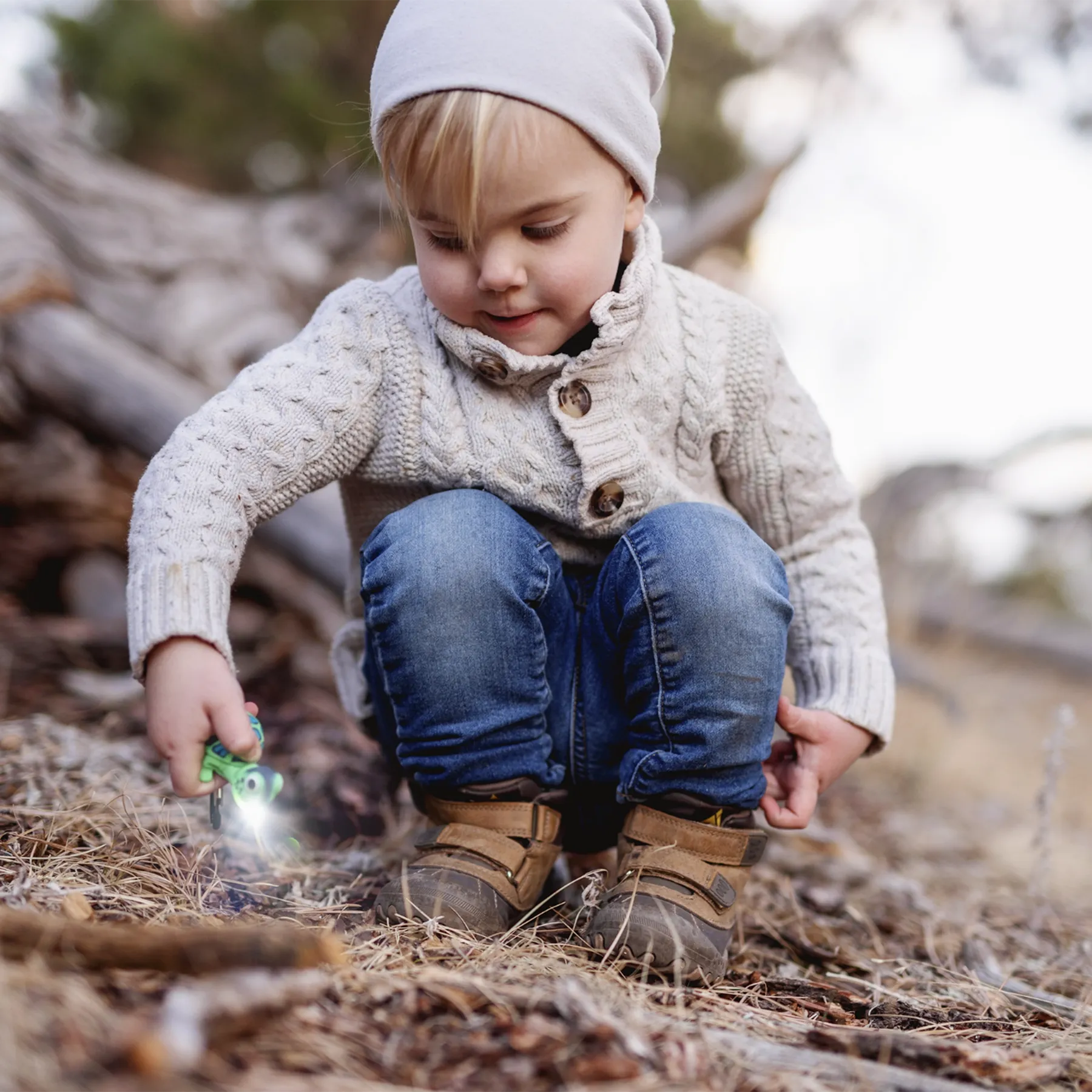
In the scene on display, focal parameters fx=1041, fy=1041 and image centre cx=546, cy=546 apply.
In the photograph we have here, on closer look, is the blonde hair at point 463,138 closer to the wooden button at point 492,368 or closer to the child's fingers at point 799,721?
the wooden button at point 492,368

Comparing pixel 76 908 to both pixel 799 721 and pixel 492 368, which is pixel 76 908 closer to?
pixel 492 368

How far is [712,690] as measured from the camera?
1.33 m

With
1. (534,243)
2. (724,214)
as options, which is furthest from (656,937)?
(724,214)

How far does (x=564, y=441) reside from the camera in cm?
145

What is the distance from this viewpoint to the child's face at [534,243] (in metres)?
1.29

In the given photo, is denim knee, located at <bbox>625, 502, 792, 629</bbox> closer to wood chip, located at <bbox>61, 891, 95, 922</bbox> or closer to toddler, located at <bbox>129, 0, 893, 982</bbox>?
toddler, located at <bbox>129, 0, 893, 982</bbox>

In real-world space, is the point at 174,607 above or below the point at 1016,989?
above

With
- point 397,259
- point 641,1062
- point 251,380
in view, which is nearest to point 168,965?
point 641,1062

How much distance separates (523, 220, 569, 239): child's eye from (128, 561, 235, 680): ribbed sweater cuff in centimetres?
58

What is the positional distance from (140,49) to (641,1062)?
220 inches

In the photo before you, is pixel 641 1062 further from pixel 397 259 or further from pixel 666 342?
pixel 397 259

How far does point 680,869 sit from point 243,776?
0.56 metres

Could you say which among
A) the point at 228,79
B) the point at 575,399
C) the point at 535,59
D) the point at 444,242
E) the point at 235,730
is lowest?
the point at 235,730

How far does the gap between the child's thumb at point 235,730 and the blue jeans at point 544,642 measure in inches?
9.8
